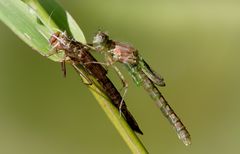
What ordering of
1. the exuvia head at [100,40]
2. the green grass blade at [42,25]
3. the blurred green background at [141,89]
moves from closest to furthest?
the green grass blade at [42,25], the exuvia head at [100,40], the blurred green background at [141,89]

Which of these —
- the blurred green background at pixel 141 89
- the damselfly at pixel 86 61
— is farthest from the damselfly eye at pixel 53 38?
the blurred green background at pixel 141 89

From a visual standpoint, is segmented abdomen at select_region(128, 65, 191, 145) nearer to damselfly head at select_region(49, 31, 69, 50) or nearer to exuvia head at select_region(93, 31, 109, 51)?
exuvia head at select_region(93, 31, 109, 51)

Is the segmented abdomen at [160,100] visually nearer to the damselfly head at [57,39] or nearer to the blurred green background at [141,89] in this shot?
the damselfly head at [57,39]

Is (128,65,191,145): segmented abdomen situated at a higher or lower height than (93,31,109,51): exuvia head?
lower

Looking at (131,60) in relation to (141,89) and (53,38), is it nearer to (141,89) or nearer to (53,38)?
(53,38)

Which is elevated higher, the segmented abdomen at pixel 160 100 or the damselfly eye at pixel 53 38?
the damselfly eye at pixel 53 38

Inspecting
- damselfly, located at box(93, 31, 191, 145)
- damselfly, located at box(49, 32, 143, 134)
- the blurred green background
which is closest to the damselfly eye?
damselfly, located at box(49, 32, 143, 134)

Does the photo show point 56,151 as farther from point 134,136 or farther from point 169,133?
point 134,136

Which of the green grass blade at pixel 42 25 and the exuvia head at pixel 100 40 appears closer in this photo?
the green grass blade at pixel 42 25
